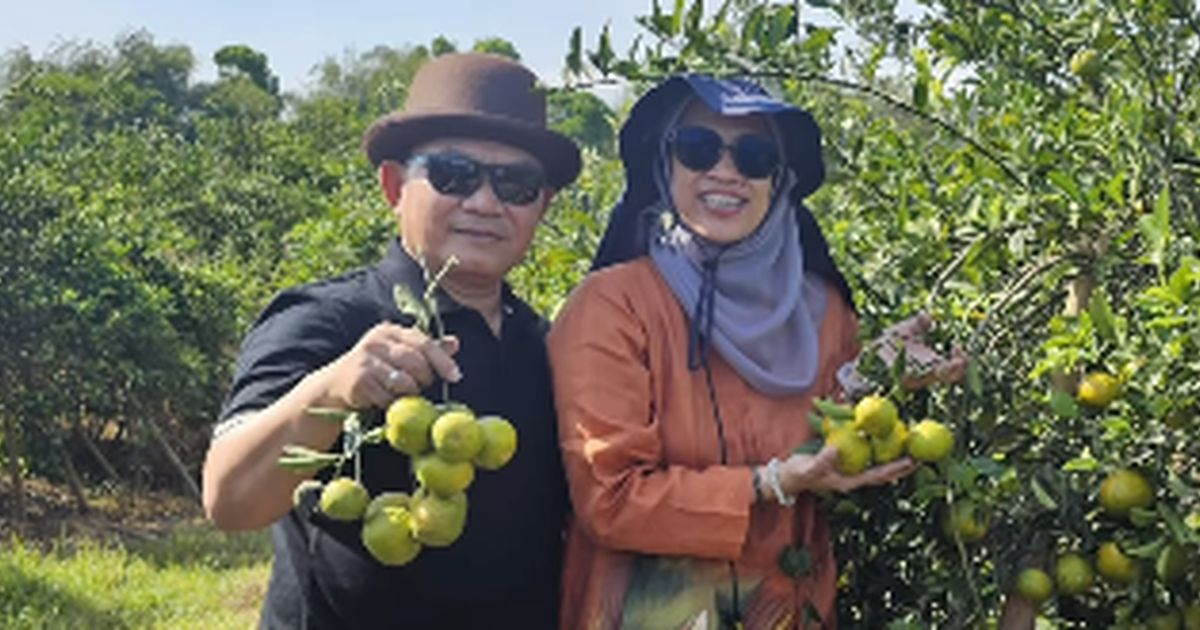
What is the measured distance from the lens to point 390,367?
5.17ft

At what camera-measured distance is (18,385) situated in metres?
8.12

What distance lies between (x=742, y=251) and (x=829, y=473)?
1.39 feet

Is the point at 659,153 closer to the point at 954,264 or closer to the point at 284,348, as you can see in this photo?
the point at 954,264

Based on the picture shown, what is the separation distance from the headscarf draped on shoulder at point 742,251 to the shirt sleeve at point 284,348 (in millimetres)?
497

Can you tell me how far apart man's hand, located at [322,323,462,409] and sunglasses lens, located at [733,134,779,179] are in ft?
2.27

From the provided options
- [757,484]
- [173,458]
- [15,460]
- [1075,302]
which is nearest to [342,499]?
[757,484]

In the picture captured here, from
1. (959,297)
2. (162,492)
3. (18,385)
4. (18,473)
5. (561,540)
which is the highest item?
(959,297)

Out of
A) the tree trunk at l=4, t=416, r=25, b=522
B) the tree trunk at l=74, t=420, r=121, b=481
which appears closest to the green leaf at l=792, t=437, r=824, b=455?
the tree trunk at l=4, t=416, r=25, b=522

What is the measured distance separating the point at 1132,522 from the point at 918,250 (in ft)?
1.67

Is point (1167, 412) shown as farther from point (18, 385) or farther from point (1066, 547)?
point (18, 385)

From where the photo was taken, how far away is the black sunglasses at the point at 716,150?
6.89 ft

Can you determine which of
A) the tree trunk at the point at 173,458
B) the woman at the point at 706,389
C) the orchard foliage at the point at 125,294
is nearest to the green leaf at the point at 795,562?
the woman at the point at 706,389

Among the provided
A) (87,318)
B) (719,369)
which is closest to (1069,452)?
(719,369)

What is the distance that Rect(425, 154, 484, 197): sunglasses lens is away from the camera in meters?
2.16
